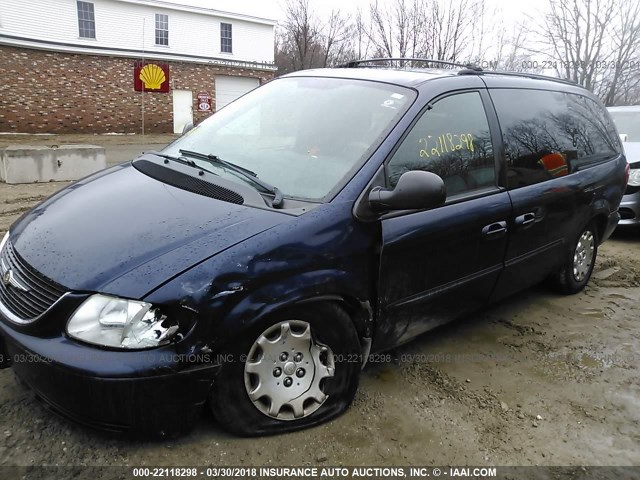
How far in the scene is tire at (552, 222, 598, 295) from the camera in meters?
4.41

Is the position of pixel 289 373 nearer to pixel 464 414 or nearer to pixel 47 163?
pixel 464 414

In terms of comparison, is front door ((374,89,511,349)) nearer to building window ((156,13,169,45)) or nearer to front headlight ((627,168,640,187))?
front headlight ((627,168,640,187))

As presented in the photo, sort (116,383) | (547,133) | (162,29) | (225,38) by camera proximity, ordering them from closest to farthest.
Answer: (116,383), (547,133), (162,29), (225,38)

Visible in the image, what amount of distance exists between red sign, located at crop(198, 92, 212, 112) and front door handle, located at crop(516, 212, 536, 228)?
23.8 m

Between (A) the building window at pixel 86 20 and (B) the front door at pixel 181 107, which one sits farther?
(B) the front door at pixel 181 107

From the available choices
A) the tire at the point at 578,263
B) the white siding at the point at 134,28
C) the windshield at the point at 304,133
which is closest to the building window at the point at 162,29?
the white siding at the point at 134,28

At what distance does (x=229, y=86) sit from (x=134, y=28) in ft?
17.3

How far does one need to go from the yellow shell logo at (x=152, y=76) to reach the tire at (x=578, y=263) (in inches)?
885

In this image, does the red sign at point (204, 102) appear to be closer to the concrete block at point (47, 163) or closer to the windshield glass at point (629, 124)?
the concrete block at point (47, 163)

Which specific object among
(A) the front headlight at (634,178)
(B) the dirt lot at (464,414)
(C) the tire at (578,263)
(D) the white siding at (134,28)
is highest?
(D) the white siding at (134,28)

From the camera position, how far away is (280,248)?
7.41 feet

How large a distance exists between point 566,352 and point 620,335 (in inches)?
27.0

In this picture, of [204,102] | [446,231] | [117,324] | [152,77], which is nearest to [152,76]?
[152,77]

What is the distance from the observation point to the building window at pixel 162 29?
80.7ft
